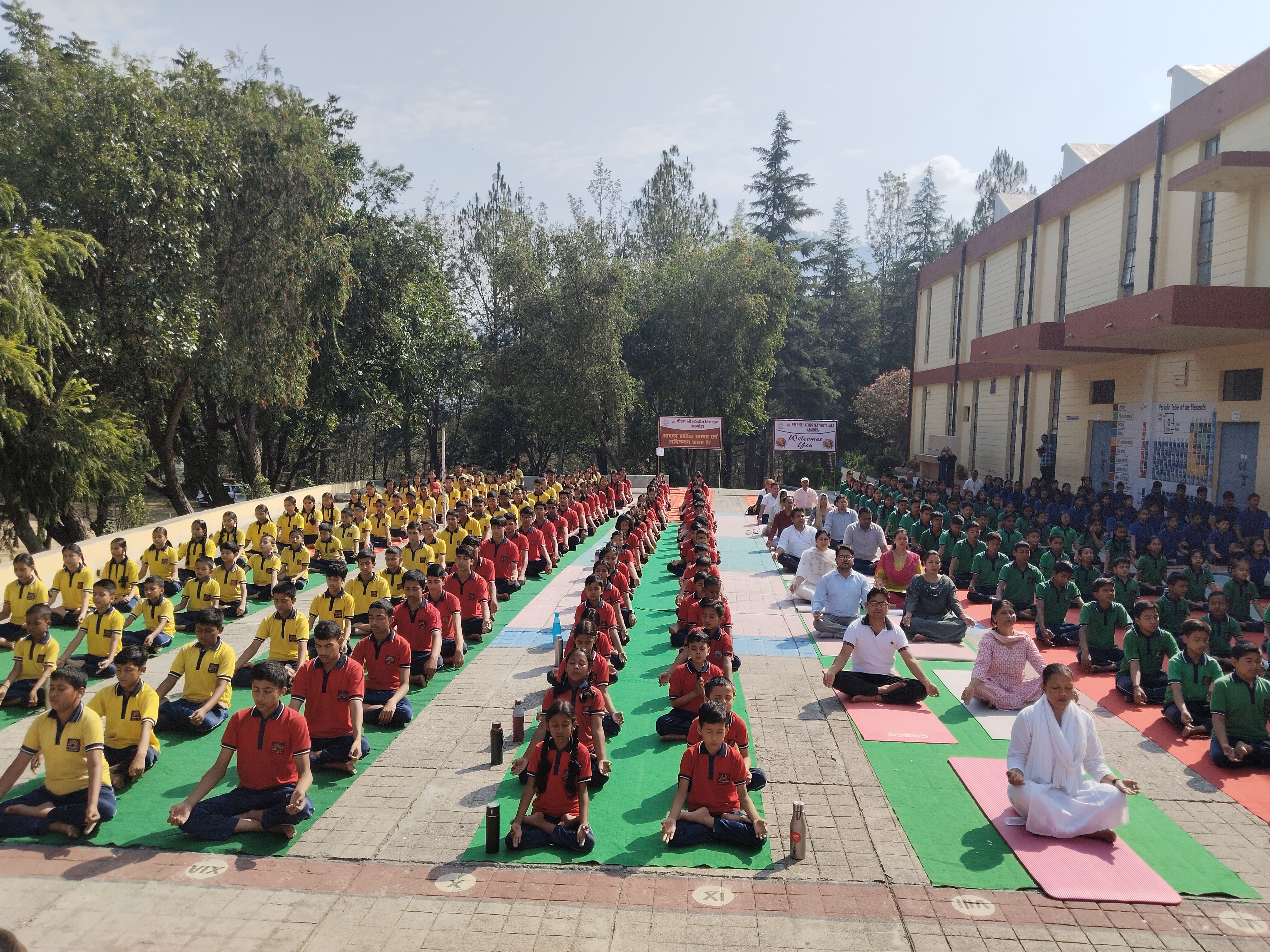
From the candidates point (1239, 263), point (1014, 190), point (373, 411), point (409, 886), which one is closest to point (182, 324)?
point (373, 411)

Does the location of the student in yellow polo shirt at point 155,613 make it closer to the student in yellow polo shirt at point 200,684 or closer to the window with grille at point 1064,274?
the student in yellow polo shirt at point 200,684

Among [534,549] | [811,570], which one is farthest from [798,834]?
[534,549]

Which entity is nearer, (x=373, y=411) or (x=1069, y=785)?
(x=1069, y=785)

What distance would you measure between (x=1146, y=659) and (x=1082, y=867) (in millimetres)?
4050

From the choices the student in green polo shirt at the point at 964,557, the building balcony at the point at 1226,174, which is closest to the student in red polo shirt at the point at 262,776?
the student in green polo shirt at the point at 964,557

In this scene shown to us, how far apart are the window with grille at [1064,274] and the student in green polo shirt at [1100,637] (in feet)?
58.0

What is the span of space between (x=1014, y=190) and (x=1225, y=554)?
174 ft

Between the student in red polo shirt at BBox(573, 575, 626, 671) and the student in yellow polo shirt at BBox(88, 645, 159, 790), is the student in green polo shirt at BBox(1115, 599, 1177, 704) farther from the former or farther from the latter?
the student in yellow polo shirt at BBox(88, 645, 159, 790)

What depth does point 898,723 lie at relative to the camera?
8.25 metres

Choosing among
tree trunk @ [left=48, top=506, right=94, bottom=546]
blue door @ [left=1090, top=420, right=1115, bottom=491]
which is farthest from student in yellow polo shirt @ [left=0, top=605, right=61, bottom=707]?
blue door @ [left=1090, top=420, right=1115, bottom=491]

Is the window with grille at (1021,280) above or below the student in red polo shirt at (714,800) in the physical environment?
above

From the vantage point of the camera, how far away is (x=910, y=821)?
6.32 metres

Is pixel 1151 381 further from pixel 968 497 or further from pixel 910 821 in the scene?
pixel 910 821

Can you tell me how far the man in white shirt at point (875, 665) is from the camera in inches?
343
